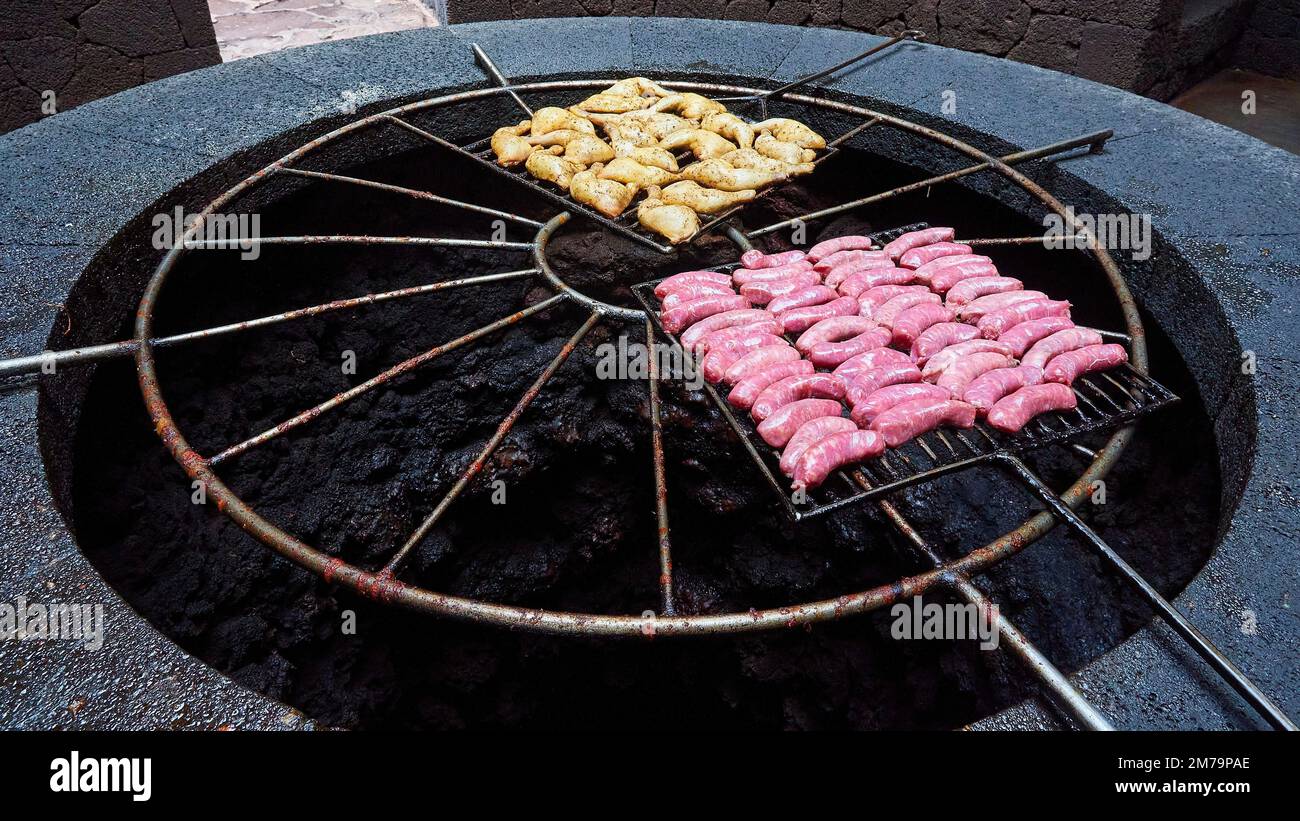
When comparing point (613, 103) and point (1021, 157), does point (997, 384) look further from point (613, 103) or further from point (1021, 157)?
point (613, 103)

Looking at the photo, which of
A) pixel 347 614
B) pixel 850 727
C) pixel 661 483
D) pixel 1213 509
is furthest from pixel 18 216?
pixel 1213 509

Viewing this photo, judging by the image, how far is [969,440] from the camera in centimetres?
227

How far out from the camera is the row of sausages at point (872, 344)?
2203mm

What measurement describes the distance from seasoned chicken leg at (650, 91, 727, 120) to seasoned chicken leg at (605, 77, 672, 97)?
0.32ft

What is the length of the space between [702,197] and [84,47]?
5566 millimetres

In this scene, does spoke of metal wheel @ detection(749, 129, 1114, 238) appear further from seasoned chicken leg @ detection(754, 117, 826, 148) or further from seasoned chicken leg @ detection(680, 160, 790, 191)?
seasoned chicken leg @ detection(754, 117, 826, 148)

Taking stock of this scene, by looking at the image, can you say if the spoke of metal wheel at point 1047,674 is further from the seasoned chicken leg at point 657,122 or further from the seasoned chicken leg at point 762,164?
the seasoned chicken leg at point 657,122

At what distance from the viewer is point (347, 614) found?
2984 millimetres

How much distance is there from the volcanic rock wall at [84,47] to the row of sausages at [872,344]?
5.64m

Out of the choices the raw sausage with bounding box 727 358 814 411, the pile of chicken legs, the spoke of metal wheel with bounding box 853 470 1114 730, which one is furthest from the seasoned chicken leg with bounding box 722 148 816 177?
the spoke of metal wheel with bounding box 853 470 1114 730

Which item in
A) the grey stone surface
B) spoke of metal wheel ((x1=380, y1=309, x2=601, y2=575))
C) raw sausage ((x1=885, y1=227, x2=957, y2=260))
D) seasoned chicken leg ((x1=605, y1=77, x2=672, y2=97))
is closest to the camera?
the grey stone surface

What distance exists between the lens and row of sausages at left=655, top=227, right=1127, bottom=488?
2203 millimetres

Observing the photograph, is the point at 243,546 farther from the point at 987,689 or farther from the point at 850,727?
the point at 987,689
